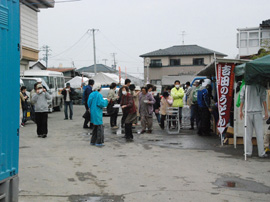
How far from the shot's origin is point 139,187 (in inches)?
262

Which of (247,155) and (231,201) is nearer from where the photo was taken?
(231,201)

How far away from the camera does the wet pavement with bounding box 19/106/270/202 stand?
6.24 metres

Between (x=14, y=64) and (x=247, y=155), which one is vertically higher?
(x=14, y=64)

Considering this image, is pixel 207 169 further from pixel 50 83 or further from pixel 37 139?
pixel 50 83

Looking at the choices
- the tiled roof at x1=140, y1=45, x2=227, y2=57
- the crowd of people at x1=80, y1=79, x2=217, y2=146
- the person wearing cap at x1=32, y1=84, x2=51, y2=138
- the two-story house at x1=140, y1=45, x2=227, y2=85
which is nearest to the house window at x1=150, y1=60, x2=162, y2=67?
the two-story house at x1=140, y1=45, x2=227, y2=85

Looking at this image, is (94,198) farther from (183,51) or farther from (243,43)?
(183,51)

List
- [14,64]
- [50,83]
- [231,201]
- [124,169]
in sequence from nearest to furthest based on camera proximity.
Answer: [14,64] → [231,201] → [124,169] → [50,83]

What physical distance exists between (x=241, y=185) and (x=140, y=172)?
2037 millimetres

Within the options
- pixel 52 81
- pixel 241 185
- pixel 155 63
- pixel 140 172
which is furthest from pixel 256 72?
pixel 155 63

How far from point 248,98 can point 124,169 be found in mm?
3729

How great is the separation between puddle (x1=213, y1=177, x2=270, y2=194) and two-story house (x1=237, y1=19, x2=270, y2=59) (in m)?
32.7

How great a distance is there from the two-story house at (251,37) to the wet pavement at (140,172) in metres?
28.2

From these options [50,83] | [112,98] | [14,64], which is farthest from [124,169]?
[50,83]

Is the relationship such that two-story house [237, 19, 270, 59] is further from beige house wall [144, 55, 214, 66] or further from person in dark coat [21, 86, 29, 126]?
person in dark coat [21, 86, 29, 126]
